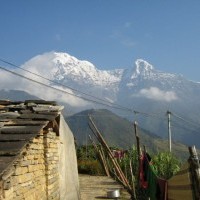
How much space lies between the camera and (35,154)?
11.8 m

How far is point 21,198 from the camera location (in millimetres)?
10359

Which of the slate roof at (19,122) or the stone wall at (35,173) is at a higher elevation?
the slate roof at (19,122)

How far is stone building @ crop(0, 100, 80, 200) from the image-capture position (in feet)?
29.7

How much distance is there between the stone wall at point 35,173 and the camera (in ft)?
32.0

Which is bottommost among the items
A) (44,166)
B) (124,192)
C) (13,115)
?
(124,192)

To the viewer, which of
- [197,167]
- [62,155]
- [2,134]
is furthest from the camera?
[62,155]

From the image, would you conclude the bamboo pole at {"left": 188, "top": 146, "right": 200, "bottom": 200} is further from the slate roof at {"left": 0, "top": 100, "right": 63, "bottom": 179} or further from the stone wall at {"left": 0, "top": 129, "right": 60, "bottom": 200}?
the stone wall at {"left": 0, "top": 129, "right": 60, "bottom": 200}

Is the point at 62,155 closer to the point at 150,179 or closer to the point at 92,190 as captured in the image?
the point at 150,179

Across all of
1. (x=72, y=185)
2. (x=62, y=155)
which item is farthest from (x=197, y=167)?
(x=72, y=185)

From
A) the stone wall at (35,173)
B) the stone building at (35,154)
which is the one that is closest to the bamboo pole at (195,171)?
the stone building at (35,154)

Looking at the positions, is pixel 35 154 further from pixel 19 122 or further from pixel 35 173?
pixel 19 122

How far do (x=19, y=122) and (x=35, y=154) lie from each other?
147 cm

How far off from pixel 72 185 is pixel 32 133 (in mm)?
6598

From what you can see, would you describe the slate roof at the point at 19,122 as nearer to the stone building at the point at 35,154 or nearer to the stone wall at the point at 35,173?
the stone building at the point at 35,154
